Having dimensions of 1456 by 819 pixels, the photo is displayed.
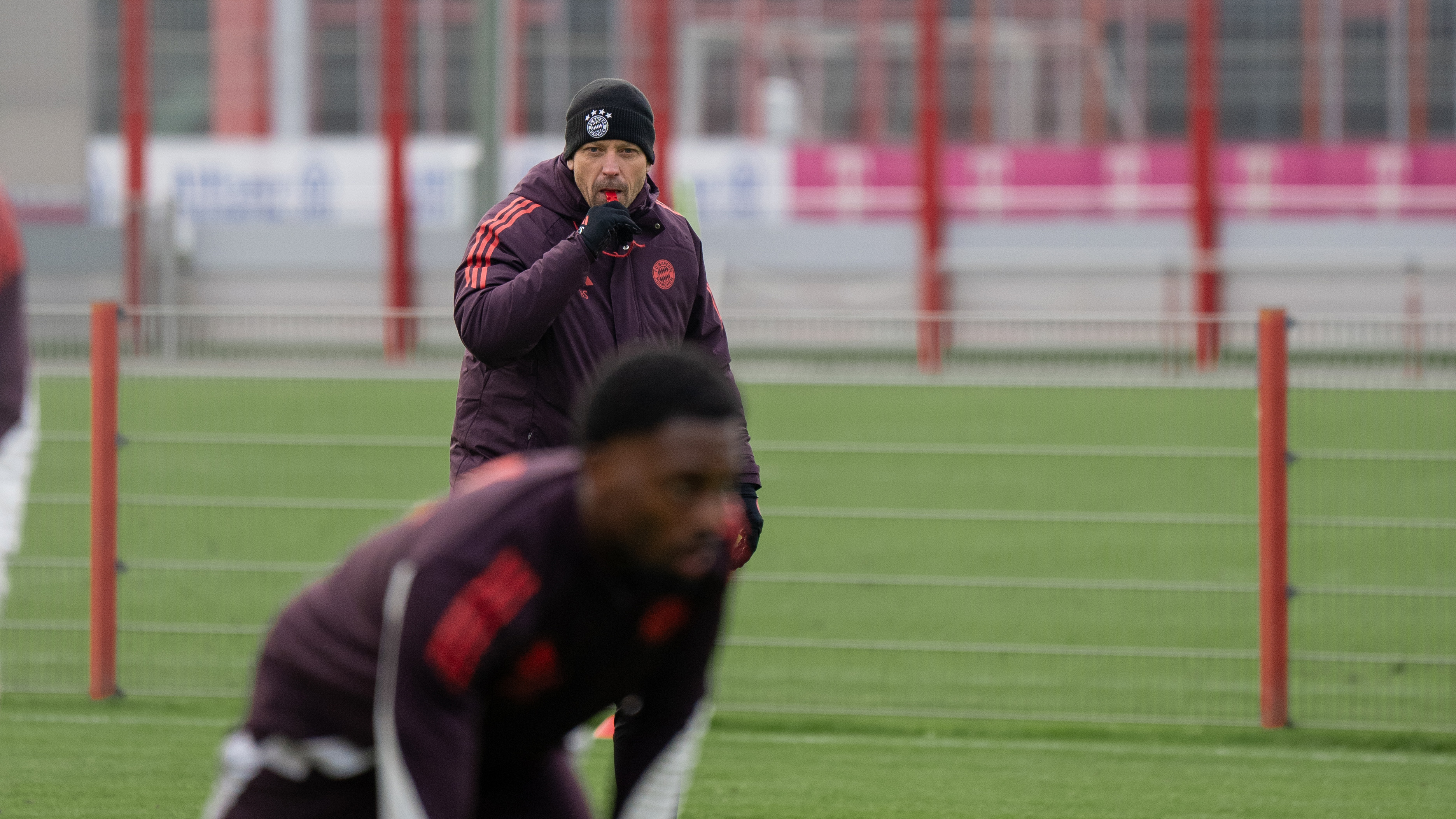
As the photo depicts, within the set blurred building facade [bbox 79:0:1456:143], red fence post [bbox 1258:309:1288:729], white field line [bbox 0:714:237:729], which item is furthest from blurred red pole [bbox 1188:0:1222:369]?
white field line [bbox 0:714:237:729]

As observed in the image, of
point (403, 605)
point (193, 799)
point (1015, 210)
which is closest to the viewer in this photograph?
point (403, 605)

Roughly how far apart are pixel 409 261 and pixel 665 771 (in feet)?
80.9

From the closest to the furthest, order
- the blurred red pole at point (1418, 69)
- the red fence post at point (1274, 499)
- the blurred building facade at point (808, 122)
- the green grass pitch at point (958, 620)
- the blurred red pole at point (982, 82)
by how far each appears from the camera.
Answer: the green grass pitch at point (958, 620) < the red fence post at point (1274, 499) < the blurred building facade at point (808, 122) < the blurred red pole at point (1418, 69) < the blurred red pole at point (982, 82)

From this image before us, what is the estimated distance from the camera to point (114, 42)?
28906 millimetres

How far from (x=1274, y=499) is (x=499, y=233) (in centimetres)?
333

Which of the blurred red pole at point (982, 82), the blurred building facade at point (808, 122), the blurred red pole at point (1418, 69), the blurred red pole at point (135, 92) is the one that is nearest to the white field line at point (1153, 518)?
the blurred building facade at point (808, 122)

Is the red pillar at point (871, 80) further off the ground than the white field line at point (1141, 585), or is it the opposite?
the red pillar at point (871, 80)

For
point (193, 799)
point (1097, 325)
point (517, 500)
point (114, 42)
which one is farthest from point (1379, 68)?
point (517, 500)

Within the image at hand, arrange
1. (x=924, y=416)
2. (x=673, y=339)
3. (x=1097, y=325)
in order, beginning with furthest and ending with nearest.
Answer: (x=924, y=416) < (x=1097, y=325) < (x=673, y=339)

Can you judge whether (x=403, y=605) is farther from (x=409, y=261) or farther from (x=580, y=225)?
(x=409, y=261)

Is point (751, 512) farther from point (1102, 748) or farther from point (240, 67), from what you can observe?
point (240, 67)

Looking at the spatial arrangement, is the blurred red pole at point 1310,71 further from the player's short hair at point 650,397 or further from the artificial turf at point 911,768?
the player's short hair at point 650,397

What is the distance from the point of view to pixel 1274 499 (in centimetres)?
623

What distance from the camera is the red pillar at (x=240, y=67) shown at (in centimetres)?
3009
